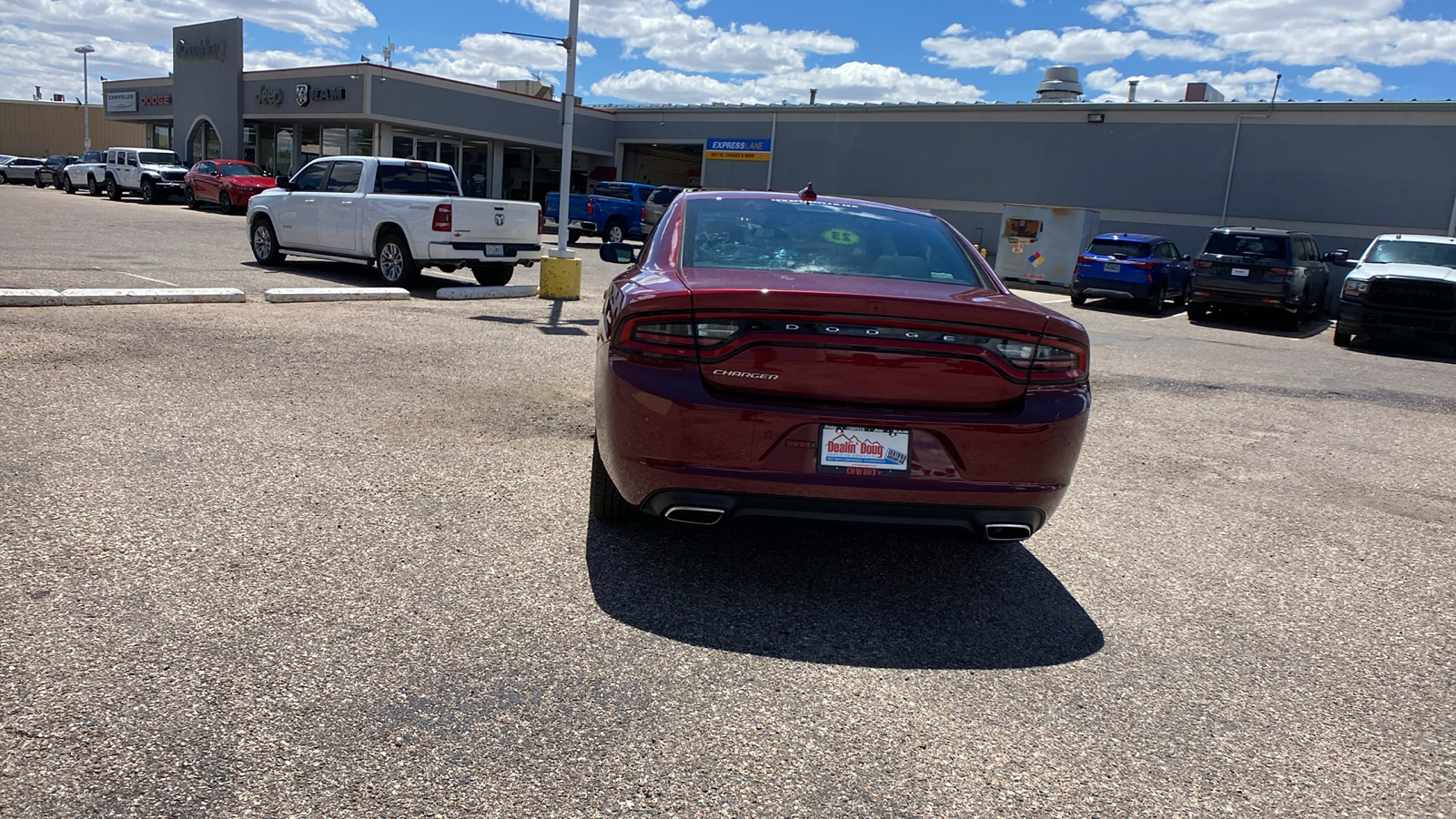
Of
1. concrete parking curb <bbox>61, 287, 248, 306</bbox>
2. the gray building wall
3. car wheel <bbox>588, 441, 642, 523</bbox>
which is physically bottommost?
car wheel <bbox>588, 441, 642, 523</bbox>

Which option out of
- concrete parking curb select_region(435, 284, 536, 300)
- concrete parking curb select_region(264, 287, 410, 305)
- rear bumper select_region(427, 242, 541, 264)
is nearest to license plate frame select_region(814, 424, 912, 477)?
concrete parking curb select_region(264, 287, 410, 305)

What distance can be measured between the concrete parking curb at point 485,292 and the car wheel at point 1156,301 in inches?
485

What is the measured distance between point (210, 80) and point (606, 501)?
44.7 m

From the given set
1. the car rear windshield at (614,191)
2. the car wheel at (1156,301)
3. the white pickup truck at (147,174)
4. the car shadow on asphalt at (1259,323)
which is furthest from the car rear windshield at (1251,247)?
the white pickup truck at (147,174)

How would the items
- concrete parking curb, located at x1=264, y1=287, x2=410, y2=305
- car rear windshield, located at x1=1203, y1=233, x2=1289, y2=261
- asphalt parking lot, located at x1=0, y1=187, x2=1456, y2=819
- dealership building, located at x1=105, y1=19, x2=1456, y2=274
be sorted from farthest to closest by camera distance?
dealership building, located at x1=105, y1=19, x2=1456, y2=274 < car rear windshield, located at x1=1203, y1=233, x2=1289, y2=261 < concrete parking curb, located at x1=264, y1=287, x2=410, y2=305 < asphalt parking lot, located at x1=0, y1=187, x2=1456, y2=819

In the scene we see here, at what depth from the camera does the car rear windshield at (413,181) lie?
13891 millimetres

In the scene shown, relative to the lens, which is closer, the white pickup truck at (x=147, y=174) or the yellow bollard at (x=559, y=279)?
the yellow bollard at (x=559, y=279)

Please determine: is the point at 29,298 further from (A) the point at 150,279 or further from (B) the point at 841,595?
(B) the point at 841,595

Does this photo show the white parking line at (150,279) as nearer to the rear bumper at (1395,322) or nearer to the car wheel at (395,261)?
the car wheel at (395,261)

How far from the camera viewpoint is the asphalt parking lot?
2.59m

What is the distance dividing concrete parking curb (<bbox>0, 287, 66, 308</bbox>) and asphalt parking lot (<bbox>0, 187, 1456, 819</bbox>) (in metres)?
2.69

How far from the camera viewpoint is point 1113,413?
324 inches

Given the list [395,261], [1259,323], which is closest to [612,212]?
[395,261]

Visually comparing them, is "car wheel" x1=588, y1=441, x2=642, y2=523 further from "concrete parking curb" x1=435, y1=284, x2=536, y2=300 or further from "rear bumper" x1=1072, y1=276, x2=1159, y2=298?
"rear bumper" x1=1072, y1=276, x2=1159, y2=298
